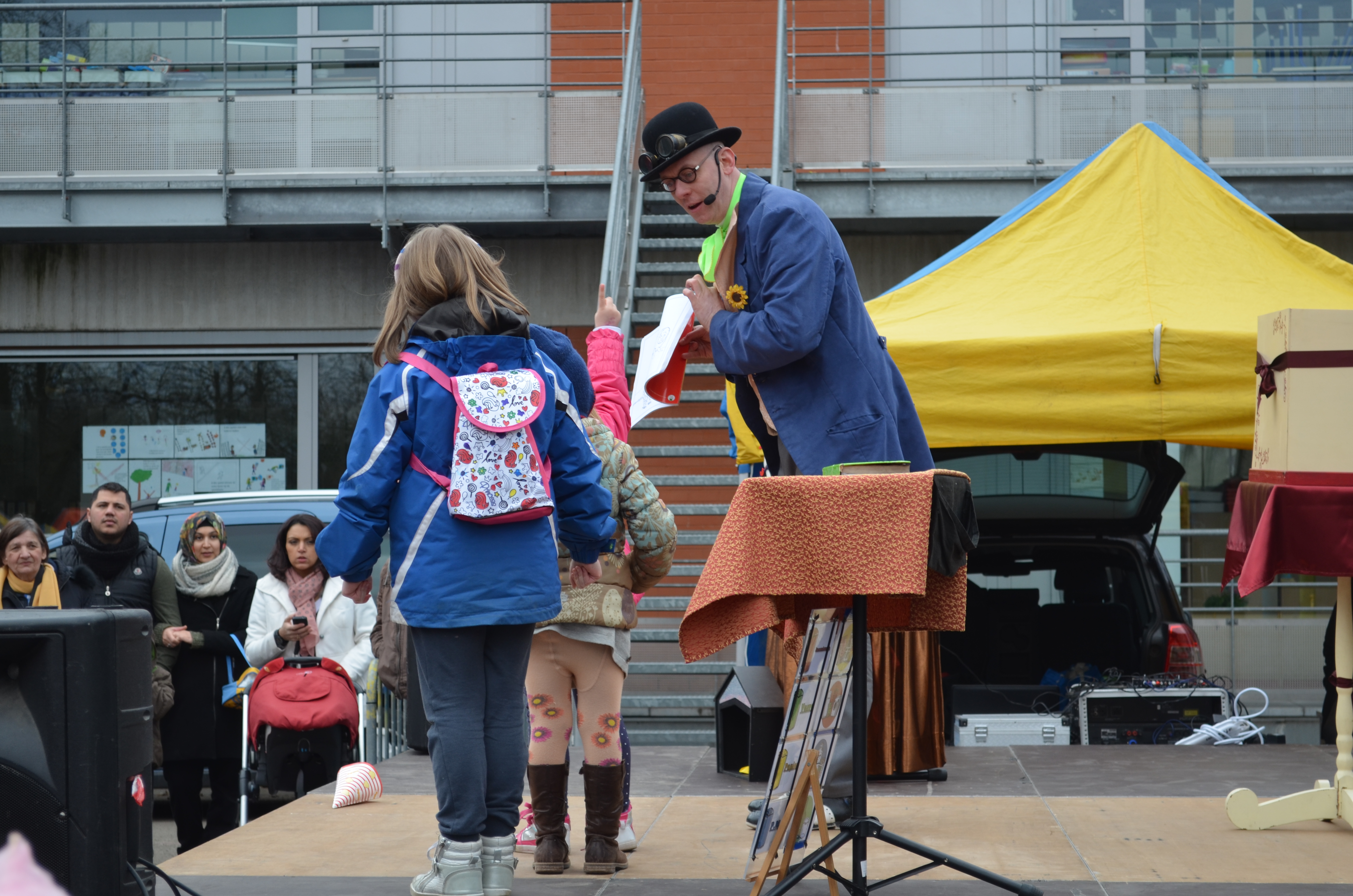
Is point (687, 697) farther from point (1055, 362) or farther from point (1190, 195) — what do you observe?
point (1190, 195)

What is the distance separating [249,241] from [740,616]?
1031 centimetres

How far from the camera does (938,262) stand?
7.61m

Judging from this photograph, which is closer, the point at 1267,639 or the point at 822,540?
the point at 822,540

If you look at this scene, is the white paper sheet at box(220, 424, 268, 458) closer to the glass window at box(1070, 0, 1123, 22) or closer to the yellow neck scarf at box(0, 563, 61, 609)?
the yellow neck scarf at box(0, 563, 61, 609)

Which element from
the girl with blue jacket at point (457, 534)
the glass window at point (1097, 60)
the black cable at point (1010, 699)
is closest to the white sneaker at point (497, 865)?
the girl with blue jacket at point (457, 534)

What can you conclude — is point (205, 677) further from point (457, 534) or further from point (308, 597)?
point (457, 534)

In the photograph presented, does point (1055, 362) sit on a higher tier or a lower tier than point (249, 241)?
lower

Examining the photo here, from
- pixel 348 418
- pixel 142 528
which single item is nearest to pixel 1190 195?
pixel 142 528

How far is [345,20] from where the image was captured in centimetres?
1269

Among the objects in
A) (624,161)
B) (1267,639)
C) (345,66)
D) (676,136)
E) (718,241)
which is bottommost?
(1267,639)

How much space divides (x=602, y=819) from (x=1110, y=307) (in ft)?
12.4

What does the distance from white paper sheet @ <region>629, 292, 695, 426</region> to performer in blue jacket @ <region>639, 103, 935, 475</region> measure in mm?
228

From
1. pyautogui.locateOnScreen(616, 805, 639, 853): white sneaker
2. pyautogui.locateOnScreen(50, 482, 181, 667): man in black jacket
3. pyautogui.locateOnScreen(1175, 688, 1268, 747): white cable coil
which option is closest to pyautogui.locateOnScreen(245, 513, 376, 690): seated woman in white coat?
pyautogui.locateOnScreen(50, 482, 181, 667): man in black jacket

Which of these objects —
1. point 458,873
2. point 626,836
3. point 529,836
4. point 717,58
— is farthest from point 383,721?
point 717,58
